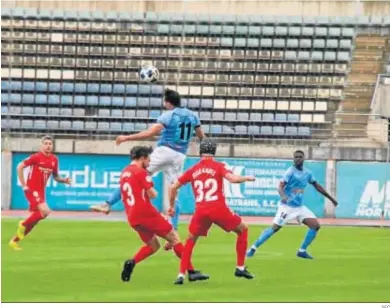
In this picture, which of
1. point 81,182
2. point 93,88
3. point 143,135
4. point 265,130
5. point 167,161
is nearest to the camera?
point 143,135

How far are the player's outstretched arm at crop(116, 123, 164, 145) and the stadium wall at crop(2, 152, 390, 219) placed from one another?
769 inches

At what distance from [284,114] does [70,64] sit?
753 centimetres

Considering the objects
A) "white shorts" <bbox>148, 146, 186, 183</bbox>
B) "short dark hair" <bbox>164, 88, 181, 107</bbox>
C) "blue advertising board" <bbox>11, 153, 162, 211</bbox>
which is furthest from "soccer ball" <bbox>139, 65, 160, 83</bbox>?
"short dark hair" <bbox>164, 88, 181, 107</bbox>

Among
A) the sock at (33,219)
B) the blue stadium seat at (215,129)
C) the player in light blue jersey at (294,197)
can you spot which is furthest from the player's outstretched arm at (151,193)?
the blue stadium seat at (215,129)

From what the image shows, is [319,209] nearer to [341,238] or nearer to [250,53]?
[250,53]

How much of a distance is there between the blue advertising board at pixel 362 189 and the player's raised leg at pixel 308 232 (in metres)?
16.2

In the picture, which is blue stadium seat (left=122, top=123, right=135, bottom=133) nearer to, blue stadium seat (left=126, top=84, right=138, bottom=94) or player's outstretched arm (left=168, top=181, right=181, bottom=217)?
blue stadium seat (left=126, top=84, right=138, bottom=94)

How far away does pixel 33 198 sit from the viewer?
17906 mm

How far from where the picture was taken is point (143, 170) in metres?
12.5

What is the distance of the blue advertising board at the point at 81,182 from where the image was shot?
112 feet

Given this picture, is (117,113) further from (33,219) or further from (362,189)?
(33,219)

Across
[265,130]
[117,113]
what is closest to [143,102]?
[117,113]

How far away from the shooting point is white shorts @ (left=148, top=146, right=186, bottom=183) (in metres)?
15.2

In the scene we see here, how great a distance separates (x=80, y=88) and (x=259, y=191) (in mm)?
7566
